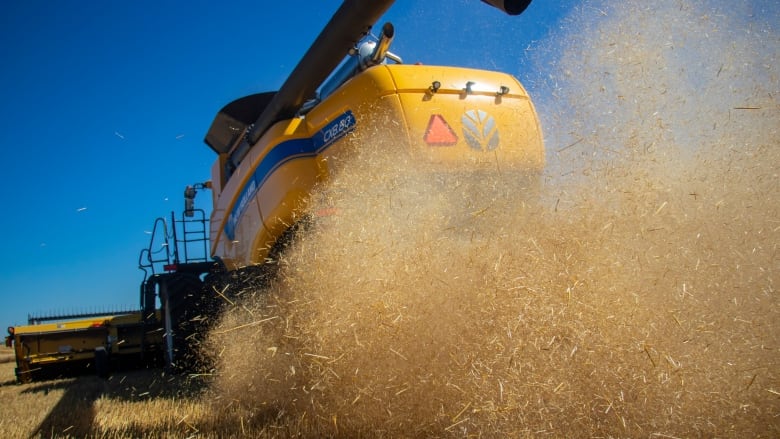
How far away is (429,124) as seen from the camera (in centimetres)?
302

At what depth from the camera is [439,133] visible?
9.97 feet

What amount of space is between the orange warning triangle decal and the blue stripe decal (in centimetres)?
44

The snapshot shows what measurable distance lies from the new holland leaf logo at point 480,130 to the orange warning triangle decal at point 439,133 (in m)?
0.09

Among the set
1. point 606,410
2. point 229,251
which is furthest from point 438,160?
point 229,251

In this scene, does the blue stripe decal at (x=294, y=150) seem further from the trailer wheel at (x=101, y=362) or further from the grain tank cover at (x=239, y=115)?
the trailer wheel at (x=101, y=362)

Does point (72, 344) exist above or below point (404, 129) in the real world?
below

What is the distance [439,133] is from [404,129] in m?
0.21

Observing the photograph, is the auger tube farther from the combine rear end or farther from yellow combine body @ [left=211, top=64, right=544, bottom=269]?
yellow combine body @ [left=211, top=64, right=544, bottom=269]

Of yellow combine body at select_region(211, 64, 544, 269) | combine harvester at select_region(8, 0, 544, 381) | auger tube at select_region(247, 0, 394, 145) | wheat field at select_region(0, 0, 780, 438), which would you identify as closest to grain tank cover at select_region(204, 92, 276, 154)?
combine harvester at select_region(8, 0, 544, 381)

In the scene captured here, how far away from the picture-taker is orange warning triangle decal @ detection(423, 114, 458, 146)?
3.01 m

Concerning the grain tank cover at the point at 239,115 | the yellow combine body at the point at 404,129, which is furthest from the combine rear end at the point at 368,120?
the grain tank cover at the point at 239,115

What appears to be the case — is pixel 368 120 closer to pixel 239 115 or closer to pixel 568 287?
pixel 568 287

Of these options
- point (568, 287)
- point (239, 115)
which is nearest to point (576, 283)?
point (568, 287)

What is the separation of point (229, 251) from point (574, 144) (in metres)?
3.04
